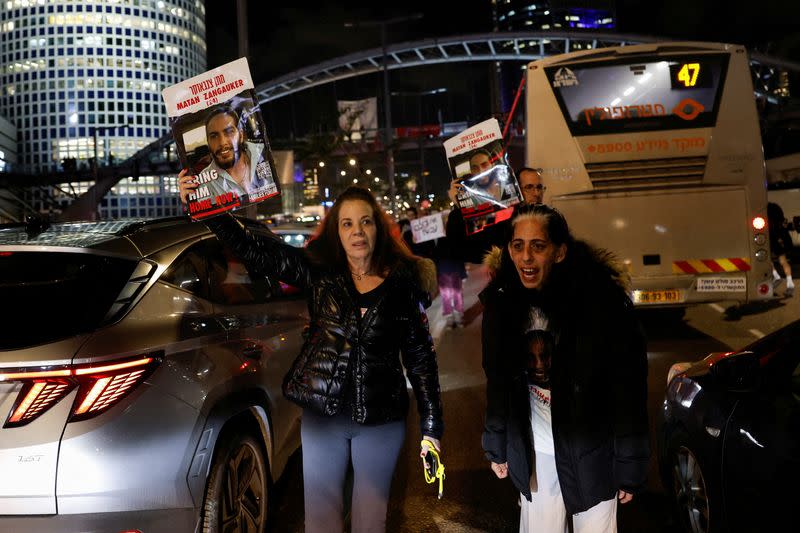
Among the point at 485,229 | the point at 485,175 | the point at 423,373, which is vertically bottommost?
the point at 423,373

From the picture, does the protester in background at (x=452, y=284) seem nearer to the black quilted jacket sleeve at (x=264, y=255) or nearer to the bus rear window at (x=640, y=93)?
the bus rear window at (x=640, y=93)

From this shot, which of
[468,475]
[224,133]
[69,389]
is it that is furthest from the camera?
[468,475]

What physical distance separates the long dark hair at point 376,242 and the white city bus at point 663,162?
6.24 meters

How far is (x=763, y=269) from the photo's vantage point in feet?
28.0

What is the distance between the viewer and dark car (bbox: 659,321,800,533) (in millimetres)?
2645

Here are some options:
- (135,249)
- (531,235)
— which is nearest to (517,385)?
(531,235)

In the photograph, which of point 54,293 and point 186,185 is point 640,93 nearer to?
point 186,185

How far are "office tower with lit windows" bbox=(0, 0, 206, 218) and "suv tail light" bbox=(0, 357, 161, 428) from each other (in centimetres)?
14969

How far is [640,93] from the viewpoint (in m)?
8.91

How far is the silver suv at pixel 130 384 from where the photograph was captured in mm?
2492

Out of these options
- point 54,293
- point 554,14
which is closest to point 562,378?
point 54,293

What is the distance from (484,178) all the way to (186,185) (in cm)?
349

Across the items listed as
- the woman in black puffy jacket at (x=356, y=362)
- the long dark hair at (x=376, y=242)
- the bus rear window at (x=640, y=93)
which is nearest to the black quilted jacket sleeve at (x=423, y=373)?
the woman in black puffy jacket at (x=356, y=362)

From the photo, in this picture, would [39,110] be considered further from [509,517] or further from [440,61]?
[509,517]
